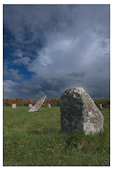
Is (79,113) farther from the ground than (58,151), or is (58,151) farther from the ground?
(79,113)

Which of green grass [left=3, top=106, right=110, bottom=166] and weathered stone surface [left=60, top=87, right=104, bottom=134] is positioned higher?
weathered stone surface [left=60, top=87, right=104, bottom=134]

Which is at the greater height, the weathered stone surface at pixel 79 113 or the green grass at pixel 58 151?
the weathered stone surface at pixel 79 113

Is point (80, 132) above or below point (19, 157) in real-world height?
above

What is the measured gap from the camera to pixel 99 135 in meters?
5.07

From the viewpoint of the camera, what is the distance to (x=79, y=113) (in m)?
5.13

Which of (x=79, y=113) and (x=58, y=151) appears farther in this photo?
(x=79, y=113)

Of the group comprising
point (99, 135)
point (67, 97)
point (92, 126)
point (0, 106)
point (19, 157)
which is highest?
point (67, 97)

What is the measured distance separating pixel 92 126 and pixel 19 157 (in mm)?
3322

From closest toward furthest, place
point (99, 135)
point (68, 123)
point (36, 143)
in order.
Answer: point (36, 143) → point (99, 135) → point (68, 123)

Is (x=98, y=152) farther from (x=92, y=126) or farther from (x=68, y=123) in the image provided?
(x=68, y=123)

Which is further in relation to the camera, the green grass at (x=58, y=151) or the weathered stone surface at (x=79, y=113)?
the weathered stone surface at (x=79, y=113)

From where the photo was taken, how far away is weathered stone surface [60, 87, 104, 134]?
16.5 ft

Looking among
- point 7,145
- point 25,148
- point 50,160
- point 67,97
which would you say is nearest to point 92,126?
point 67,97

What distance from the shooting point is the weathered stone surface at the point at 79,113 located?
504cm
